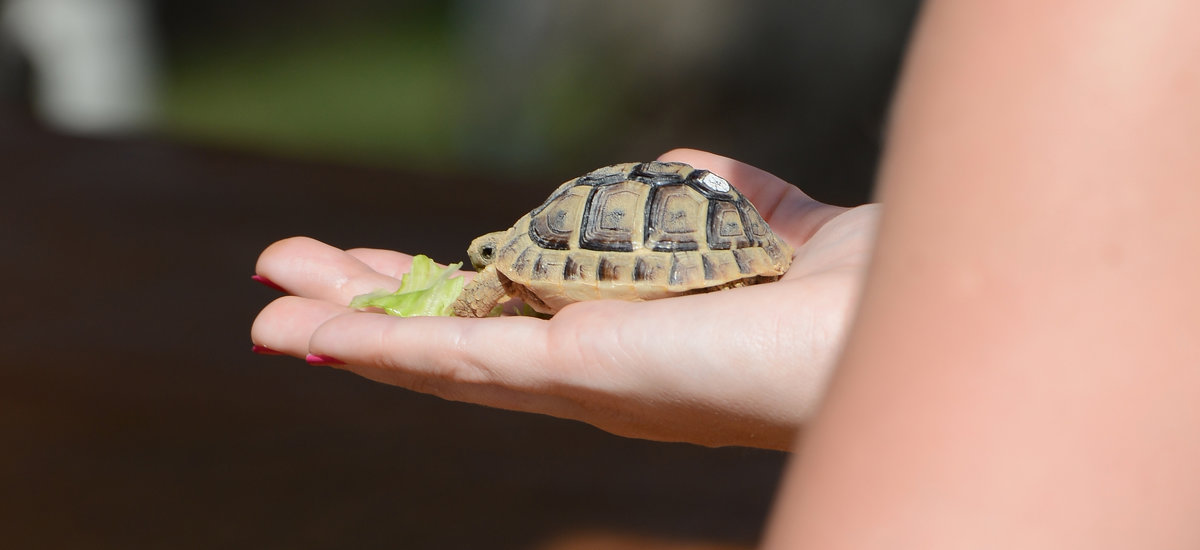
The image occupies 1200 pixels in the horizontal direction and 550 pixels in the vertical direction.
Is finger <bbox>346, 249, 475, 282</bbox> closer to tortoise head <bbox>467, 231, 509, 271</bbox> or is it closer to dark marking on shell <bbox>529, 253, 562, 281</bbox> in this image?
tortoise head <bbox>467, 231, 509, 271</bbox>

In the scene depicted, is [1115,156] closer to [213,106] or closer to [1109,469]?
[1109,469]

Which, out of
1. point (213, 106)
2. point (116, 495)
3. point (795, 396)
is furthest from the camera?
point (213, 106)

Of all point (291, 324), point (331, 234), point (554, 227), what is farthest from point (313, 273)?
point (331, 234)

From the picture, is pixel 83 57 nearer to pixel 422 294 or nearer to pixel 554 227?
pixel 422 294

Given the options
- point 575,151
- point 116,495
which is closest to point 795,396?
point 116,495

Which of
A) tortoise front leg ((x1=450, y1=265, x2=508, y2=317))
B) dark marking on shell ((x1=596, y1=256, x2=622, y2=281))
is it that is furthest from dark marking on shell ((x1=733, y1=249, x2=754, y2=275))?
tortoise front leg ((x1=450, y1=265, x2=508, y2=317))

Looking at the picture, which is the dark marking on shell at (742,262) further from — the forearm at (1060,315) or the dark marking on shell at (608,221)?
the forearm at (1060,315)
